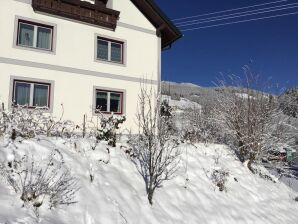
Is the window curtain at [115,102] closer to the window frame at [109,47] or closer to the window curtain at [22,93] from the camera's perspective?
the window frame at [109,47]

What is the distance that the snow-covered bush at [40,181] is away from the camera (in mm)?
6176

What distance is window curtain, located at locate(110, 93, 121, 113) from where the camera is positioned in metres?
16.7

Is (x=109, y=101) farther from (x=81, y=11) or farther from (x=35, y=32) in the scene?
(x=35, y=32)

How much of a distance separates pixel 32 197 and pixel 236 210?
6.02 meters

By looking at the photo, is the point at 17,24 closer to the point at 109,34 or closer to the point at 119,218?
the point at 109,34

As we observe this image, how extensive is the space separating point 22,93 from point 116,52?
17.3 feet

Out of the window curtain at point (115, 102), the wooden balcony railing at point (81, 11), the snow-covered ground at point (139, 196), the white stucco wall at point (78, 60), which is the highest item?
the wooden balcony railing at point (81, 11)

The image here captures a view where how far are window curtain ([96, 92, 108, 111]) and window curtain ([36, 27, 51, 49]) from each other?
317cm

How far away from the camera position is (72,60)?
612 inches

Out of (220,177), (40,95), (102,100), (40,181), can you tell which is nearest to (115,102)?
(102,100)

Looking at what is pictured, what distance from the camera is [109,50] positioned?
16.9m

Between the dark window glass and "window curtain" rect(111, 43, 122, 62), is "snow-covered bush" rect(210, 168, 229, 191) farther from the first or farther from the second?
the dark window glass

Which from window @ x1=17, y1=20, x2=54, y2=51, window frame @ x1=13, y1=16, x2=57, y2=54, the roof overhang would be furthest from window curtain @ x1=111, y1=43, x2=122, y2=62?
window @ x1=17, y1=20, x2=54, y2=51

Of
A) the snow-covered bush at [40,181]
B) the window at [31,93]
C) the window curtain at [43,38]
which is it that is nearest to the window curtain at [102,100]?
the window at [31,93]
